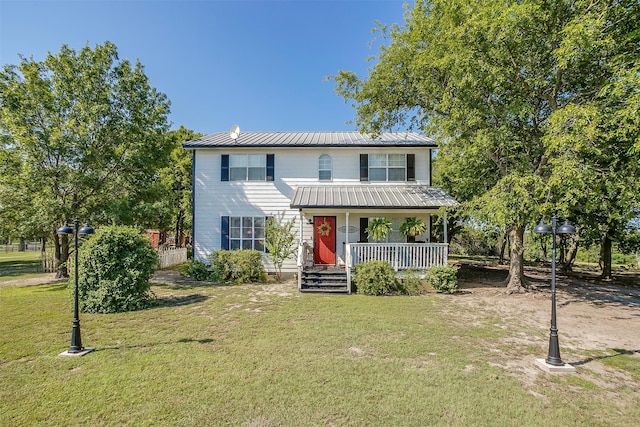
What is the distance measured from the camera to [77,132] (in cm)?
1212

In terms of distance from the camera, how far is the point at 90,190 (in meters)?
12.9

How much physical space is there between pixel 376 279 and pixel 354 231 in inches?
126

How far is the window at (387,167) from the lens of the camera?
46.5 feet

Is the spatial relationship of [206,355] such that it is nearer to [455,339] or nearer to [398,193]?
[455,339]

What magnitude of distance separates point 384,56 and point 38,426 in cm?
1349

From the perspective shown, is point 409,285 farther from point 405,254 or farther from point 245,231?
point 245,231

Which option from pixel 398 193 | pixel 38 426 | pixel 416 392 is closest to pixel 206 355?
pixel 38 426

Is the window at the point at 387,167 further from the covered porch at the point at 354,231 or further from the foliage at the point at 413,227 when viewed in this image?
the foliage at the point at 413,227

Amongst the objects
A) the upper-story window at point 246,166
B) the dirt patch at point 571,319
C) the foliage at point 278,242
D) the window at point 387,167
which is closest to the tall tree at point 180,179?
the upper-story window at point 246,166

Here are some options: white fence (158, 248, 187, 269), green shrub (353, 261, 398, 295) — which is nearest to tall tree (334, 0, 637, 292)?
green shrub (353, 261, 398, 295)

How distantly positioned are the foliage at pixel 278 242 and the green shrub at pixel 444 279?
5.89 meters

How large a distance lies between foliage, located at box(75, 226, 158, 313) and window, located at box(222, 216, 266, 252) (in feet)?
18.3

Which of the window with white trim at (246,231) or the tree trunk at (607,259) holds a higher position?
the window with white trim at (246,231)

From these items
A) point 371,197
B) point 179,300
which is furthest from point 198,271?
point 371,197
